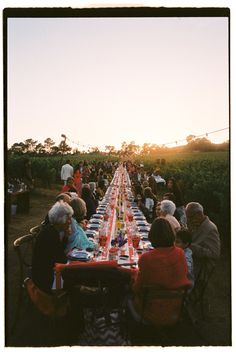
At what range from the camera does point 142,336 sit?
9.95ft

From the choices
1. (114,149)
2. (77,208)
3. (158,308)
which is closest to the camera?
(158,308)

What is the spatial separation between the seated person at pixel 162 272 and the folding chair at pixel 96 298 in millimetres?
136

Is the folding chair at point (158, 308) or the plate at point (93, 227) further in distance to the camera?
the plate at point (93, 227)

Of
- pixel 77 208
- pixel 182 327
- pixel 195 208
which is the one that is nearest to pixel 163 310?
pixel 182 327

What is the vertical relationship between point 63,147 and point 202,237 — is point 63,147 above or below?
above

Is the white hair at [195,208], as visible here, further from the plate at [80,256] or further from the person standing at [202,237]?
the plate at [80,256]

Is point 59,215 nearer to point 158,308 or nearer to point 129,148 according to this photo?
point 158,308

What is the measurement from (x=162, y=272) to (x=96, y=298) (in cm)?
47

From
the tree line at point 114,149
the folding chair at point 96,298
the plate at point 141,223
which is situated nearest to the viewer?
the folding chair at point 96,298

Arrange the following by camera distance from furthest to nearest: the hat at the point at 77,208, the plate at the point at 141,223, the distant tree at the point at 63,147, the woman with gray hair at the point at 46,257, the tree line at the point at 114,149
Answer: the tree line at the point at 114,149 < the distant tree at the point at 63,147 < the plate at the point at 141,223 < the hat at the point at 77,208 < the woman with gray hair at the point at 46,257

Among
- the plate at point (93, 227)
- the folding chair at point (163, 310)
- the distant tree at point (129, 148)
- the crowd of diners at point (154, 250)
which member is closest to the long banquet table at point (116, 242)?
the plate at point (93, 227)

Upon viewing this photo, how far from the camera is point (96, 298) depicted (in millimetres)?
2512

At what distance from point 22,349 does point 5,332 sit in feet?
0.71

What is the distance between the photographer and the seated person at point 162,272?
2.54 metres
